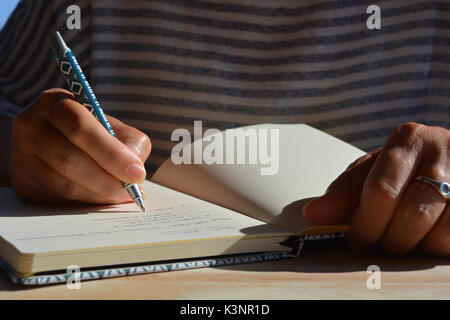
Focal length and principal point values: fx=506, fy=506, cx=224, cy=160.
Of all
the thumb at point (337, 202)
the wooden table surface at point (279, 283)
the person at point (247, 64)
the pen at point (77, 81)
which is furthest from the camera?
the person at point (247, 64)

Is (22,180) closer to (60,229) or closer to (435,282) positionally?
(60,229)

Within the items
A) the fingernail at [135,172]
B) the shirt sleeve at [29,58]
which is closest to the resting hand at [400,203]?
the fingernail at [135,172]

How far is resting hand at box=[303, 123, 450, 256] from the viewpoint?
0.46 m

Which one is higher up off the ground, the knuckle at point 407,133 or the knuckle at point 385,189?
the knuckle at point 407,133

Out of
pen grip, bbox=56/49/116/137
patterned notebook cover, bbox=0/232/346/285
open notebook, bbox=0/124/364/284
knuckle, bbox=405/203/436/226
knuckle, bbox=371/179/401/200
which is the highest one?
pen grip, bbox=56/49/116/137

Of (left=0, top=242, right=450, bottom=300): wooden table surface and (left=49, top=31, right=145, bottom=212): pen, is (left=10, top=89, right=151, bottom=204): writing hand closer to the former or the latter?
(left=49, top=31, right=145, bottom=212): pen

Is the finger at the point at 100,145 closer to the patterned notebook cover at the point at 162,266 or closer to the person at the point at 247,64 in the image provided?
the patterned notebook cover at the point at 162,266

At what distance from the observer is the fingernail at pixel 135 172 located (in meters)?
0.55

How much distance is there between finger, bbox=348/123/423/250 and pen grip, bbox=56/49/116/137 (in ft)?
0.99

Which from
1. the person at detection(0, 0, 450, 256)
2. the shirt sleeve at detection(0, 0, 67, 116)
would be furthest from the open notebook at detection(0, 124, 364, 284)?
the shirt sleeve at detection(0, 0, 67, 116)

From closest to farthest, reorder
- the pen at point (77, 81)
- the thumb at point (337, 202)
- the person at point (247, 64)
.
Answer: the thumb at point (337, 202), the pen at point (77, 81), the person at point (247, 64)

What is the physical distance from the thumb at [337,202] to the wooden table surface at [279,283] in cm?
4

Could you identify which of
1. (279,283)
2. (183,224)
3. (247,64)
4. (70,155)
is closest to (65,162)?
(70,155)

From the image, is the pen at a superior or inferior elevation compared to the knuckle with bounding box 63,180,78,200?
superior
